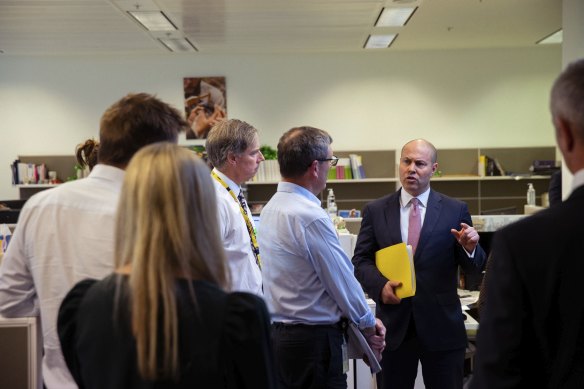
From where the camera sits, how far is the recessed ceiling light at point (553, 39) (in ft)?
26.5

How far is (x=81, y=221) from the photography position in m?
1.55

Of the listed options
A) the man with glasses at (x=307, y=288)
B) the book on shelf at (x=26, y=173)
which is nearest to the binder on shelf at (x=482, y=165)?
the book on shelf at (x=26, y=173)

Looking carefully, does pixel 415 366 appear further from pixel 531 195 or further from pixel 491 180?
pixel 491 180

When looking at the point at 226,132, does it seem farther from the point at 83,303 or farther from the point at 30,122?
the point at 30,122

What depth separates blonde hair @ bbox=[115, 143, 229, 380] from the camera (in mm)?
1116

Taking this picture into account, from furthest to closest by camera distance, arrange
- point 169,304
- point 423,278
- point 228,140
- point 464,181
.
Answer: point 464,181, point 423,278, point 228,140, point 169,304

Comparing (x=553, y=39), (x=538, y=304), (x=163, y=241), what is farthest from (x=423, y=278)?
(x=553, y=39)

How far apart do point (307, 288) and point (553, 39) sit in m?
7.46

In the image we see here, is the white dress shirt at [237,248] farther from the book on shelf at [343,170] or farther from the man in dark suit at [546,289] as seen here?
the book on shelf at [343,170]

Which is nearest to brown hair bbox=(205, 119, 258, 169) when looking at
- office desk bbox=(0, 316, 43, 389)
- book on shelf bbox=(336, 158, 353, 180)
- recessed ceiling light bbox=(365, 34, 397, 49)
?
office desk bbox=(0, 316, 43, 389)

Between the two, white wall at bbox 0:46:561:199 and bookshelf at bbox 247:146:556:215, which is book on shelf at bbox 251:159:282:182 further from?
white wall at bbox 0:46:561:199

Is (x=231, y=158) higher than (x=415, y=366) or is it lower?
higher

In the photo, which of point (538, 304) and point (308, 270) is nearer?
point (538, 304)

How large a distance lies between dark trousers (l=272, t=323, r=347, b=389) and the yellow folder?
53 centimetres
